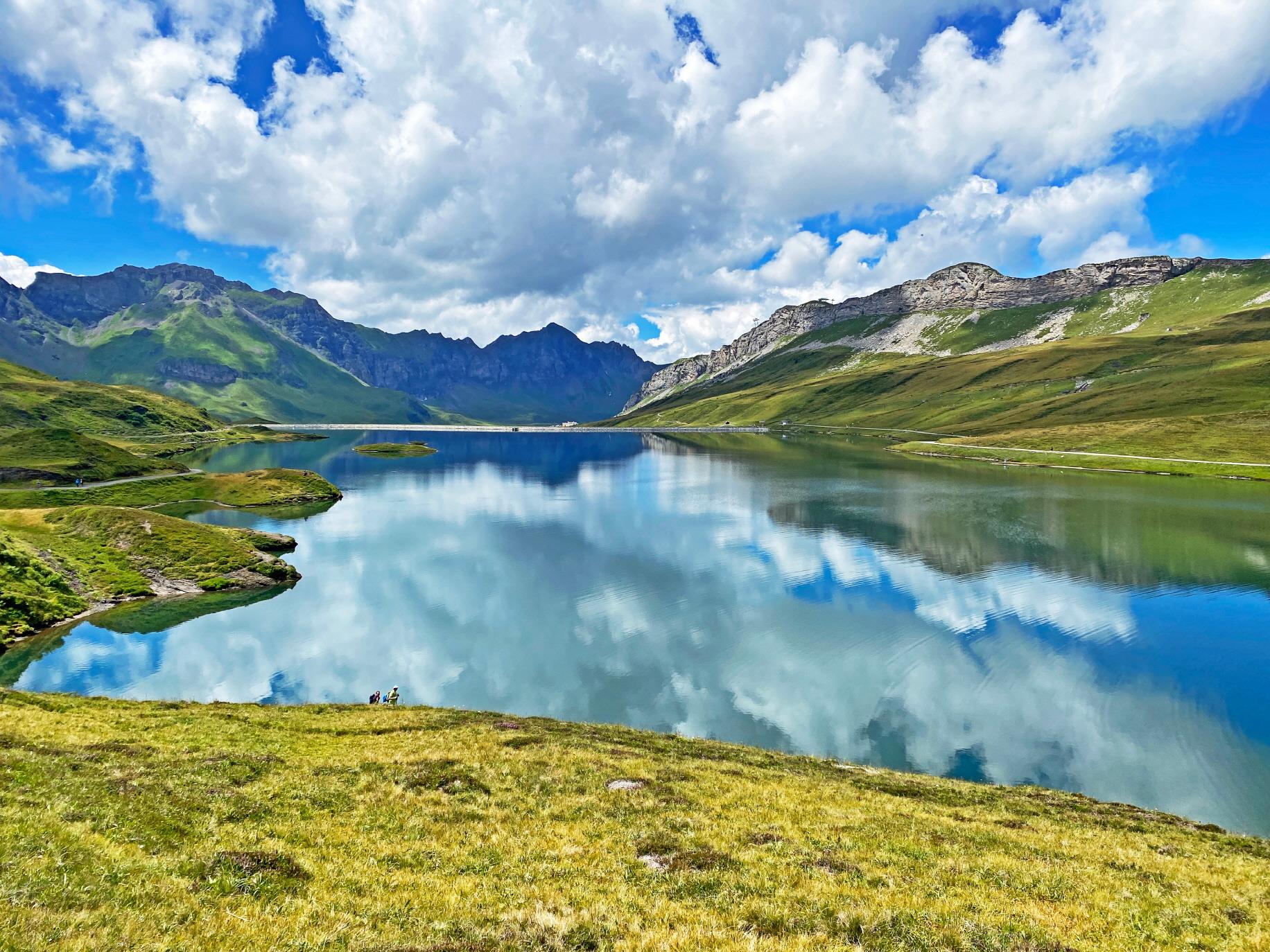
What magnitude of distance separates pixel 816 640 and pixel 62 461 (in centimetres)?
18087

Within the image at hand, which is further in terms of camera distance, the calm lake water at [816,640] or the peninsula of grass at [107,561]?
the peninsula of grass at [107,561]

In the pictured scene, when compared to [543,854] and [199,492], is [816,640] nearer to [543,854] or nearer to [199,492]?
[543,854]

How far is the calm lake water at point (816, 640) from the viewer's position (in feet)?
136

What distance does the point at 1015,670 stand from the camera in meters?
51.6

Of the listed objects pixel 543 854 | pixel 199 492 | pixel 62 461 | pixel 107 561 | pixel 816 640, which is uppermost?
pixel 62 461

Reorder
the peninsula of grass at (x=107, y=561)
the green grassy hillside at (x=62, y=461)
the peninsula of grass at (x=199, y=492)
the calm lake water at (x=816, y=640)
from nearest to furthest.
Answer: the calm lake water at (x=816, y=640) < the peninsula of grass at (x=107, y=561) < the peninsula of grass at (x=199, y=492) < the green grassy hillside at (x=62, y=461)

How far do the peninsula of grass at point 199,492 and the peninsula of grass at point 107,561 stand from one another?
31.1 m

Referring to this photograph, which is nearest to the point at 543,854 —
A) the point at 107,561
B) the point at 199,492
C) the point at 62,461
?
the point at 107,561

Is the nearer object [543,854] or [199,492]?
[543,854]

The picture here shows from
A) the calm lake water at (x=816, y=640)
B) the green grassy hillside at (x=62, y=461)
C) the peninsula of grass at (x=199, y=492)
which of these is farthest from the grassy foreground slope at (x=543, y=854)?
the green grassy hillside at (x=62, y=461)

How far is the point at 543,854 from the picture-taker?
19.4 metres

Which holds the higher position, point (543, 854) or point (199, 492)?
point (543, 854)

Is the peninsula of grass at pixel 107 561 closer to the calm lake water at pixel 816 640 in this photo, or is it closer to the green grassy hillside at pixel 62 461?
the calm lake water at pixel 816 640

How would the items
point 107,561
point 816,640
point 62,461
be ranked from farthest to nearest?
point 62,461
point 107,561
point 816,640
